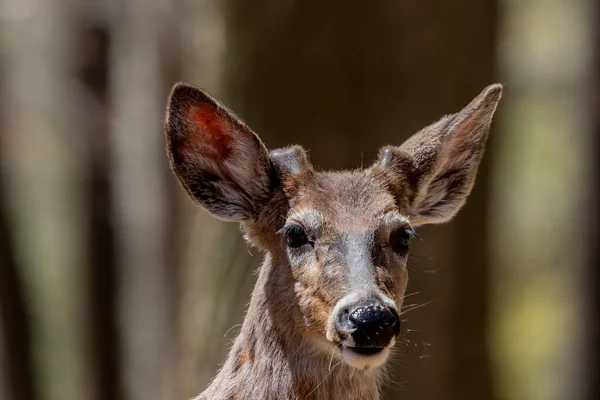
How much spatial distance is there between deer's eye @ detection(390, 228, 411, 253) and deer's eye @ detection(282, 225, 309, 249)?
54 centimetres

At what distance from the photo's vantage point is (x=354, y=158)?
1227 centimetres

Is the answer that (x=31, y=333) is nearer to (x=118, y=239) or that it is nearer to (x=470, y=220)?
(x=118, y=239)

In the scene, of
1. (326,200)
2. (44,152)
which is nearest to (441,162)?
(326,200)

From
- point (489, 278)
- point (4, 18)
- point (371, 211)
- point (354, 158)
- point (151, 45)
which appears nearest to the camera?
point (371, 211)

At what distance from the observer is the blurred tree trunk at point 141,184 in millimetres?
19516

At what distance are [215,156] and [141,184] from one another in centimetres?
1371

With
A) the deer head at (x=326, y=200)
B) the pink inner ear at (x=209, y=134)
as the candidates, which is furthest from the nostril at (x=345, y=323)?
the pink inner ear at (x=209, y=134)

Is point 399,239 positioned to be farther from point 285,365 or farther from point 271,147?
point 271,147

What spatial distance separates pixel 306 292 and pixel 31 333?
399 inches

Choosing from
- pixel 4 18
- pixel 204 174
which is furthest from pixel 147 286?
pixel 204 174

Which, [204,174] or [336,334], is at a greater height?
[204,174]

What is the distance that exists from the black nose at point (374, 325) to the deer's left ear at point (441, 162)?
1268 mm

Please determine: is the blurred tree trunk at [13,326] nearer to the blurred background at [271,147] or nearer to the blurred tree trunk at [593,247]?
the blurred background at [271,147]

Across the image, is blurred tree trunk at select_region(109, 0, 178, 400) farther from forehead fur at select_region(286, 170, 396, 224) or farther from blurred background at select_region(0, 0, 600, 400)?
forehead fur at select_region(286, 170, 396, 224)
